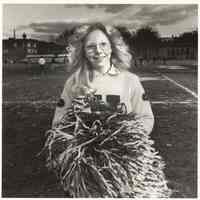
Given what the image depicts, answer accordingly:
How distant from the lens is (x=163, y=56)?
1.59 meters

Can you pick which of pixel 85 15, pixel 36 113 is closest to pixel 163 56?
pixel 85 15

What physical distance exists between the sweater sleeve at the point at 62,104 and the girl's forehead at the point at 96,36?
0.70ft

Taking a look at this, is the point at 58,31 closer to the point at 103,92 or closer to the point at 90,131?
the point at 103,92

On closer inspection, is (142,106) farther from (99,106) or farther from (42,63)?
(42,63)

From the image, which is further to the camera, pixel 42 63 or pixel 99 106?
pixel 42 63

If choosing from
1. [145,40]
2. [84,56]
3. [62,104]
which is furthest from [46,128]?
[145,40]

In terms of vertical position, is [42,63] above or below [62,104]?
above

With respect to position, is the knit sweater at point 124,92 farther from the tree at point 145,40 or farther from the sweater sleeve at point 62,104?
the tree at point 145,40

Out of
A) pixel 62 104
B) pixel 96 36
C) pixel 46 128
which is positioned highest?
pixel 96 36

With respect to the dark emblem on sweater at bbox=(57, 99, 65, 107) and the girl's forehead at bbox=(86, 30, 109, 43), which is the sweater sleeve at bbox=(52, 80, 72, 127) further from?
the girl's forehead at bbox=(86, 30, 109, 43)

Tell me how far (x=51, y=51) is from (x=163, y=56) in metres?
0.51

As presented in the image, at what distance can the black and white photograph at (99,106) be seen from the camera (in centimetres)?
144

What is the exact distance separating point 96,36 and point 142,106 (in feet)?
1.17

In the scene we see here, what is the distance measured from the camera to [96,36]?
147cm
